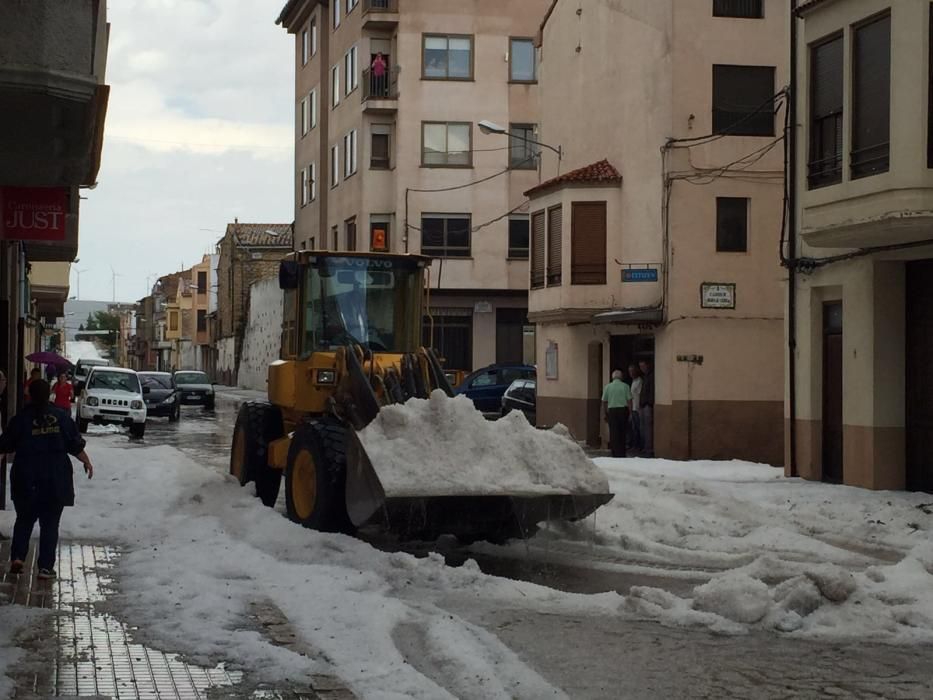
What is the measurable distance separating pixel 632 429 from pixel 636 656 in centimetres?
1992

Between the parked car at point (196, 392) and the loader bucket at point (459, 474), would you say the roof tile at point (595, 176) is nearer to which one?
the loader bucket at point (459, 474)

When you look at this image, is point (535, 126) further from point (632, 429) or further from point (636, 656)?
point (636, 656)

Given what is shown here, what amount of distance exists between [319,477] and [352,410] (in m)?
1.08

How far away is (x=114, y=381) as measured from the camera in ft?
117

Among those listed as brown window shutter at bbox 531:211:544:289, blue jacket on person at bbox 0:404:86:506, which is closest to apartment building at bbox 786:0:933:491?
brown window shutter at bbox 531:211:544:289

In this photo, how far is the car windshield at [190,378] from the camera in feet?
167

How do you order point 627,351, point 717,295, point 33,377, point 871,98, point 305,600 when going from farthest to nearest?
point 627,351, point 717,295, point 871,98, point 33,377, point 305,600

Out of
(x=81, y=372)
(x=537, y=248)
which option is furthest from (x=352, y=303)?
(x=81, y=372)

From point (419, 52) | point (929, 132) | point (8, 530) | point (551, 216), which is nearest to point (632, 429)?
point (551, 216)

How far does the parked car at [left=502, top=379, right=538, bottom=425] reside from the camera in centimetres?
3494

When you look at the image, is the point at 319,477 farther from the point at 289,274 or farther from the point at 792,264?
the point at 792,264

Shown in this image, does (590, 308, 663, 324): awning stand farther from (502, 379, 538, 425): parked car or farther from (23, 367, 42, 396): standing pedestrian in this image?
(23, 367, 42, 396): standing pedestrian

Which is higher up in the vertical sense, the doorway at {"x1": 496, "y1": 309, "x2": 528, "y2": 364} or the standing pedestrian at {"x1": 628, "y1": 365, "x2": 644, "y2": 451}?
the doorway at {"x1": 496, "y1": 309, "x2": 528, "y2": 364}

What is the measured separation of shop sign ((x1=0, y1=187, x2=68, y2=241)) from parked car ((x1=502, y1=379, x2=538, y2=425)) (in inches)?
803
